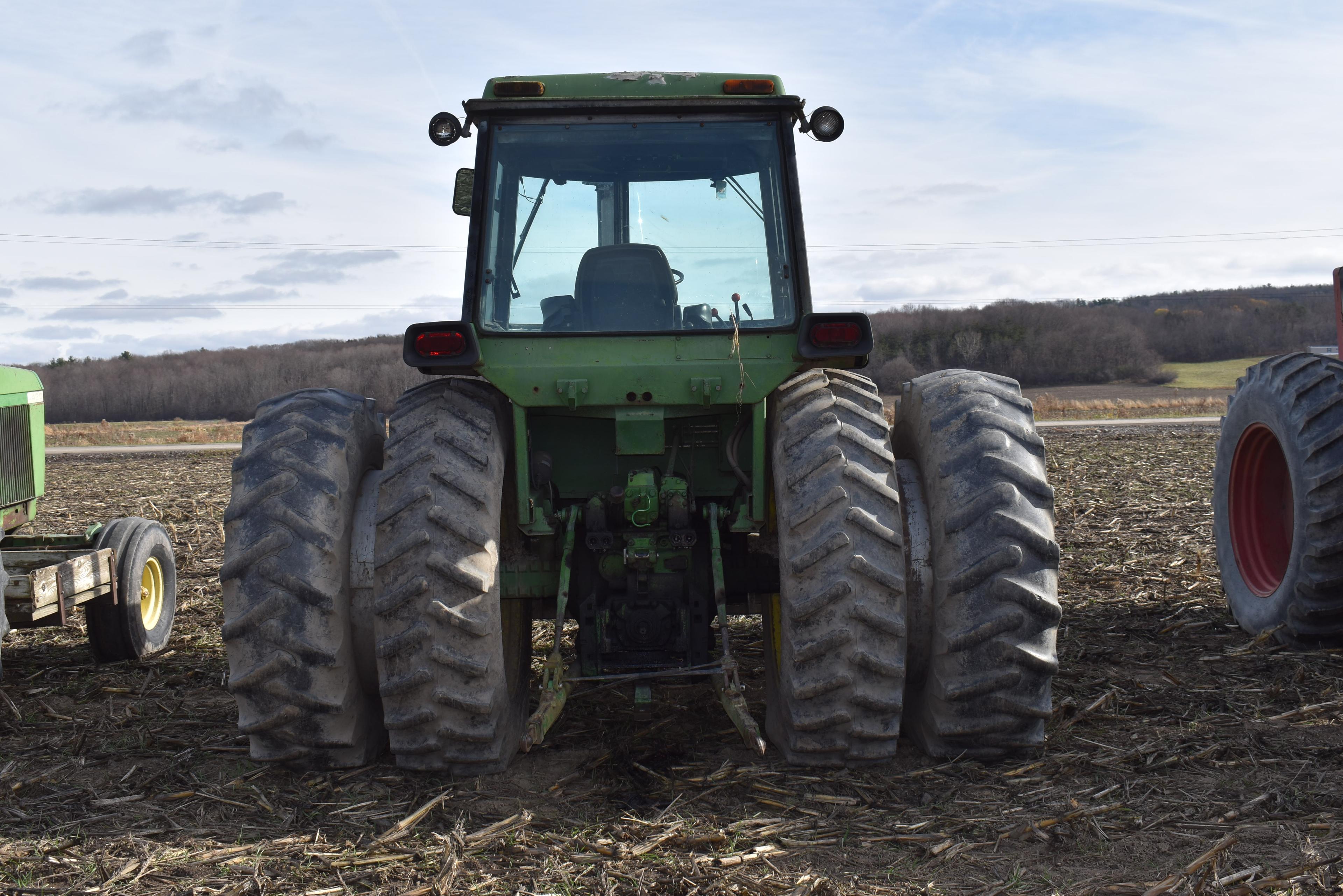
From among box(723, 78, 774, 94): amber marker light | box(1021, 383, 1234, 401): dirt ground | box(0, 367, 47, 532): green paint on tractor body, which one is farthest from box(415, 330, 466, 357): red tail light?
box(1021, 383, 1234, 401): dirt ground

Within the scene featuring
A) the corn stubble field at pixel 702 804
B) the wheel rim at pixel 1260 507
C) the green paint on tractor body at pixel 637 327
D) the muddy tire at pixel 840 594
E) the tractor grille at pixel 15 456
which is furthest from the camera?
the wheel rim at pixel 1260 507

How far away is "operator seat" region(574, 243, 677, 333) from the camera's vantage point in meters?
4.75

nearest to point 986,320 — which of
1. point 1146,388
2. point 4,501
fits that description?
point 1146,388

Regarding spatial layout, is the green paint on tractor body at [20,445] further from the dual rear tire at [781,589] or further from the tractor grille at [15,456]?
the dual rear tire at [781,589]

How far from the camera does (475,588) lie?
403 centimetres

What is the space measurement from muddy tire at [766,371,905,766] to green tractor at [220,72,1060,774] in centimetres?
1

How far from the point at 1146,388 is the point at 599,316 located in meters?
54.4

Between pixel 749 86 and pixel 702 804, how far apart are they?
3.00 m

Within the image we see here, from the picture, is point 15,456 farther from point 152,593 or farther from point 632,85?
point 632,85

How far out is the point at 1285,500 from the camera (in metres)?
7.19

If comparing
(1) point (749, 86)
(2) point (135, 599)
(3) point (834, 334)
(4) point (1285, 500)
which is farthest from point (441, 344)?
(4) point (1285, 500)

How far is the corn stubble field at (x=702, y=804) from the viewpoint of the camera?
3477 millimetres

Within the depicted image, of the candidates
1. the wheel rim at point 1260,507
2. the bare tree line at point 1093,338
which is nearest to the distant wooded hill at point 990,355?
the bare tree line at point 1093,338

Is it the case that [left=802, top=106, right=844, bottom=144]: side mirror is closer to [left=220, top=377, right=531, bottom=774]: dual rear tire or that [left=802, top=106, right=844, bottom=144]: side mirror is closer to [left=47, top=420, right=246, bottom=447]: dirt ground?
[left=220, top=377, right=531, bottom=774]: dual rear tire
